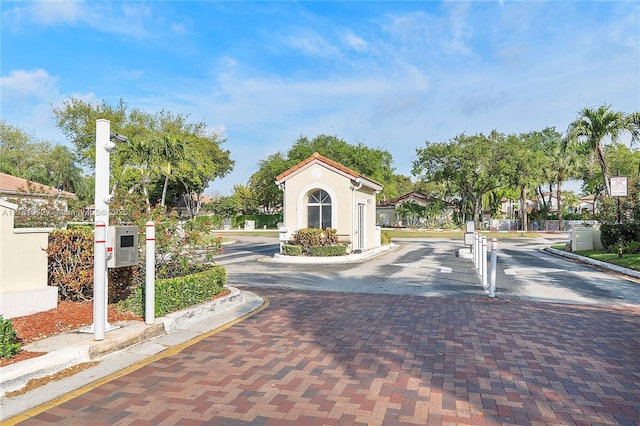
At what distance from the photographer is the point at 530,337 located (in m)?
5.84

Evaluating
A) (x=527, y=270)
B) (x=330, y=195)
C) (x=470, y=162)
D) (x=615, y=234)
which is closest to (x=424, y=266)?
(x=527, y=270)

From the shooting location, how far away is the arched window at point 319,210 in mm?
17531

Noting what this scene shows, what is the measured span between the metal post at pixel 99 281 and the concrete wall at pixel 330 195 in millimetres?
12520

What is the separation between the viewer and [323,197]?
57.9ft

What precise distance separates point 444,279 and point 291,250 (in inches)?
269

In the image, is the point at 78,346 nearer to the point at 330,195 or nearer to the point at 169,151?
the point at 330,195

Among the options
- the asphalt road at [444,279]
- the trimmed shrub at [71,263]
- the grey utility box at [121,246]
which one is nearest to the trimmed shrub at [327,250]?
the asphalt road at [444,279]

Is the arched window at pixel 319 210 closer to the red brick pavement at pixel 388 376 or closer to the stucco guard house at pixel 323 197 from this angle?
the stucco guard house at pixel 323 197

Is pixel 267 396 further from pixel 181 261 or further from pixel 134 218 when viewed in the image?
pixel 134 218

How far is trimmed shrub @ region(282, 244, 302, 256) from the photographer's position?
54.0ft

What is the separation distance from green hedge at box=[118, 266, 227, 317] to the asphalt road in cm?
301

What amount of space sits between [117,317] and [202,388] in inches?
103

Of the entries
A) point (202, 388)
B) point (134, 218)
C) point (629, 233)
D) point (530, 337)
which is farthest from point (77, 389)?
point (629, 233)

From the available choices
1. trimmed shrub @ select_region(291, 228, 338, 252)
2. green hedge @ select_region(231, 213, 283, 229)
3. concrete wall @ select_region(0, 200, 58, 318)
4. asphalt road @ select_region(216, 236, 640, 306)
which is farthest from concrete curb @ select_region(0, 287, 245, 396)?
green hedge @ select_region(231, 213, 283, 229)
